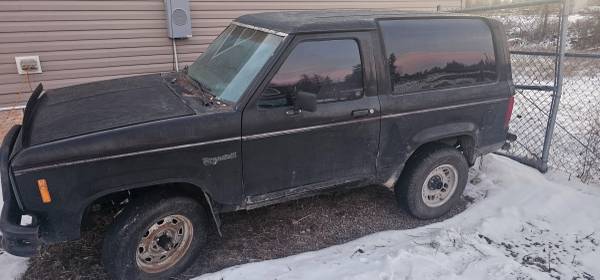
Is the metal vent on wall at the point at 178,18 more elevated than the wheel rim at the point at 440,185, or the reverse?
the metal vent on wall at the point at 178,18

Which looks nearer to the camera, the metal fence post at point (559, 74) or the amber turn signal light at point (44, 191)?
the amber turn signal light at point (44, 191)

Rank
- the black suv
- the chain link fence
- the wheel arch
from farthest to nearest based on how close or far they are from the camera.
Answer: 1. the chain link fence
2. the wheel arch
3. the black suv

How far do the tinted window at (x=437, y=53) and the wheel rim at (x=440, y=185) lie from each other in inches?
33.4

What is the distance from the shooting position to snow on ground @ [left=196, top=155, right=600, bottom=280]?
3.29 meters

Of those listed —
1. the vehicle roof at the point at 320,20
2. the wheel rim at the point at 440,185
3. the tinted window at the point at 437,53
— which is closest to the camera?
the vehicle roof at the point at 320,20

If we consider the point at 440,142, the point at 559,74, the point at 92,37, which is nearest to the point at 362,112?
the point at 440,142

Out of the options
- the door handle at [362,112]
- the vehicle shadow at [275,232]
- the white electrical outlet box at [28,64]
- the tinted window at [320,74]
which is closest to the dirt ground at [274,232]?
the vehicle shadow at [275,232]

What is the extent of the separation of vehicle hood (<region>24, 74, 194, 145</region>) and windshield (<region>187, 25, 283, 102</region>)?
12.4 inches

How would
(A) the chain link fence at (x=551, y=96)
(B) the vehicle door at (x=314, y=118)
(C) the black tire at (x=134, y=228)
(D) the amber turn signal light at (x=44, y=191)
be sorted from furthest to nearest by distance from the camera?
(A) the chain link fence at (x=551, y=96) → (B) the vehicle door at (x=314, y=118) → (C) the black tire at (x=134, y=228) → (D) the amber turn signal light at (x=44, y=191)

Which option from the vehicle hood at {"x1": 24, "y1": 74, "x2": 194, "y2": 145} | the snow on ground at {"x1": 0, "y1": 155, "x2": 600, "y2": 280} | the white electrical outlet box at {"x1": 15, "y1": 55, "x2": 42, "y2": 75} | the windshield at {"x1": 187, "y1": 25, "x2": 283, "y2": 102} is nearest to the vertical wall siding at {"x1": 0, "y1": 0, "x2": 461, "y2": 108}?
the white electrical outlet box at {"x1": 15, "y1": 55, "x2": 42, "y2": 75}

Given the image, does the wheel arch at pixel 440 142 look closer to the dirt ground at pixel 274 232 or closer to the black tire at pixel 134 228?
the dirt ground at pixel 274 232

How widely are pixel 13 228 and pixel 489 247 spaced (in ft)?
11.6

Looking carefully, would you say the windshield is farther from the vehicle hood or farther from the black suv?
the vehicle hood

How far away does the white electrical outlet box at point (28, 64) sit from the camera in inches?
236
